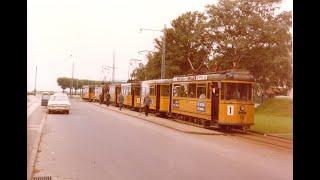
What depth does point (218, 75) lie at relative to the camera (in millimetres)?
21250

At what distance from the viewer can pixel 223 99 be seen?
2070cm

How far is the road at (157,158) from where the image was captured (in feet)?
32.5

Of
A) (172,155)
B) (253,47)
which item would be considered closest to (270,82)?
(253,47)

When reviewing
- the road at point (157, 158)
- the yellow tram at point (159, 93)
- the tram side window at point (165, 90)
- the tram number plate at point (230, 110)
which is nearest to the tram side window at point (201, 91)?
the tram number plate at point (230, 110)

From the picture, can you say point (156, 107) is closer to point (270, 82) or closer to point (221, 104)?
point (270, 82)

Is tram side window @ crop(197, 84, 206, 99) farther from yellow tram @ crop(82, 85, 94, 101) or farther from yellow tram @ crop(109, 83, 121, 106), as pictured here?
yellow tram @ crop(82, 85, 94, 101)

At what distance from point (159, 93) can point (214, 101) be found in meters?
11.0

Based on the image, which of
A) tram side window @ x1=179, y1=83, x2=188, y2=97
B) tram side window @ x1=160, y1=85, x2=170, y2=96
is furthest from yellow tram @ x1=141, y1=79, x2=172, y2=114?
tram side window @ x1=179, y1=83, x2=188, y2=97

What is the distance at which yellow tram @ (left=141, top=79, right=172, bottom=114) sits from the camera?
30062 mm

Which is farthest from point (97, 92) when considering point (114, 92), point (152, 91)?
point (152, 91)

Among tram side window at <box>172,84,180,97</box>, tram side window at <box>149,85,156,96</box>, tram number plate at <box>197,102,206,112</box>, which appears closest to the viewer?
tram number plate at <box>197,102,206,112</box>

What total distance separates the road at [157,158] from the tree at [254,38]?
46.1ft

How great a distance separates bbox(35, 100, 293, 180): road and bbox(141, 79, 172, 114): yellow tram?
12.0 meters
